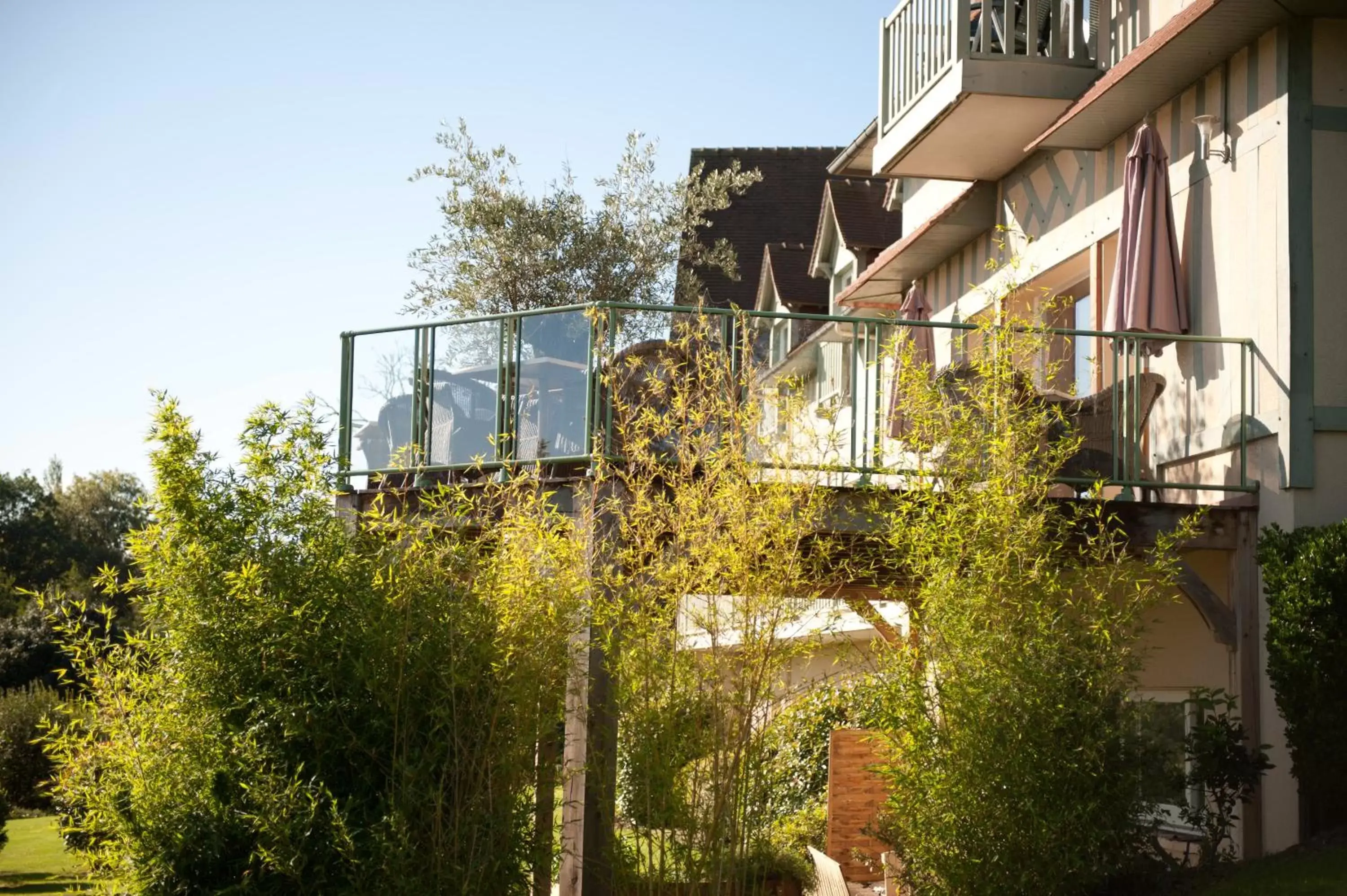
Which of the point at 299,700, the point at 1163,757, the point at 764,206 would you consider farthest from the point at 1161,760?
the point at 764,206

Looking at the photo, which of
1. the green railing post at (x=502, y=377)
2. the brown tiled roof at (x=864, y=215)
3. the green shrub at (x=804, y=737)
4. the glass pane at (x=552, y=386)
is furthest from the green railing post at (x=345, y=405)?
the brown tiled roof at (x=864, y=215)

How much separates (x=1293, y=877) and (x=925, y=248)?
806 centimetres

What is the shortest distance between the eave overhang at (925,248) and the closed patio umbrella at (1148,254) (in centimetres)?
321

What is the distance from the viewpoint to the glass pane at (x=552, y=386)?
8062 millimetres

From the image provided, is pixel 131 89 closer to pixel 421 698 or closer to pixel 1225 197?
pixel 421 698

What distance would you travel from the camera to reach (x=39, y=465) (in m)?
53.0

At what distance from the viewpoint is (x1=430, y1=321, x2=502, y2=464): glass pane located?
27.7 ft

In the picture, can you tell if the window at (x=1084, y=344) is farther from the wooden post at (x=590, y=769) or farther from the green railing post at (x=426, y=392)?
the wooden post at (x=590, y=769)

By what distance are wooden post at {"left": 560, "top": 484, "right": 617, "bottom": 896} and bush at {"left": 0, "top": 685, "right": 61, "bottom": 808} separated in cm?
1201

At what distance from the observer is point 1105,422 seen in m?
9.20

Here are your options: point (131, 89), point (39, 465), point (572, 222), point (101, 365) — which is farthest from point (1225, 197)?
point (39, 465)

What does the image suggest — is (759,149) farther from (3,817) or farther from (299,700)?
(299,700)

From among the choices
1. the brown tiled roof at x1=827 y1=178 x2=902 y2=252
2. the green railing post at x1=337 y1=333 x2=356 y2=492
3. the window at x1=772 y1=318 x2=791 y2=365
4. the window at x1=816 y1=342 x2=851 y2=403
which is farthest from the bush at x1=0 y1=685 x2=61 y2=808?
the brown tiled roof at x1=827 y1=178 x2=902 y2=252

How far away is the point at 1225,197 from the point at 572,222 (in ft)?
38.8
